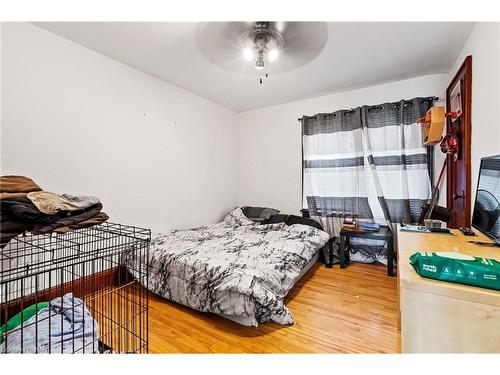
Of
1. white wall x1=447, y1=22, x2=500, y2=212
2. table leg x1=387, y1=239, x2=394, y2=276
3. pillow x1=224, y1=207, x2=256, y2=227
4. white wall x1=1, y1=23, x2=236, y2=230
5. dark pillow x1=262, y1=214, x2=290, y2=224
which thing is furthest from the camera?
pillow x1=224, y1=207, x2=256, y2=227

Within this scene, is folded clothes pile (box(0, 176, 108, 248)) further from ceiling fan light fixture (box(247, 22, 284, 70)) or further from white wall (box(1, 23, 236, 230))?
ceiling fan light fixture (box(247, 22, 284, 70))

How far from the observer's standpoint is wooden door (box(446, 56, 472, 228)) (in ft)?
6.51

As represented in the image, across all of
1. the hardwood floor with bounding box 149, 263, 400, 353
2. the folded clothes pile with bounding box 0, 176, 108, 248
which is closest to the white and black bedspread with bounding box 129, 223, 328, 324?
the hardwood floor with bounding box 149, 263, 400, 353

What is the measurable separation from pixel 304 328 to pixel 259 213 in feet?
6.82

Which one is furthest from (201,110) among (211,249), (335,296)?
(335,296)

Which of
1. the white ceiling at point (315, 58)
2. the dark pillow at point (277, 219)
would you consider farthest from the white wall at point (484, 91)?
the dark pillow at point (277, 219)

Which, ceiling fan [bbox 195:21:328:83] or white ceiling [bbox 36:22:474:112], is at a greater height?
white ceiling [bbox 36:22:474:112]

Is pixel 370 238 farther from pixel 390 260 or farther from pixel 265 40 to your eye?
pixel 265 40

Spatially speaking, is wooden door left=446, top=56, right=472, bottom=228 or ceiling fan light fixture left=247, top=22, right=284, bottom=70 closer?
ceiling fan light fixture left=247, top=22, right=284, bottom=70

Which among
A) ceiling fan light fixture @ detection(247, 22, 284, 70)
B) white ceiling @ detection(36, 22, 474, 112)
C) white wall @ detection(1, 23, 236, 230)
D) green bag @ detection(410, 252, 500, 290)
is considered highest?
white ceiling @ detection(36, 22, 474, 112)

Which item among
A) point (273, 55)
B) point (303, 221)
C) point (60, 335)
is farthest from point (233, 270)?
point (273, 55)

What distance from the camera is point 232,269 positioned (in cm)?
186

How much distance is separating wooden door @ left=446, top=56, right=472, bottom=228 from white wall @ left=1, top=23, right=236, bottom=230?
297 centimetres
